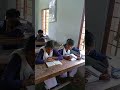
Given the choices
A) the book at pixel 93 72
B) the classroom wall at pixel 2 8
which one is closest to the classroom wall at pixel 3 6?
the classroom wall at pixel 2 8

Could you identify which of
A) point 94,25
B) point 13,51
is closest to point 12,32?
point 13,51

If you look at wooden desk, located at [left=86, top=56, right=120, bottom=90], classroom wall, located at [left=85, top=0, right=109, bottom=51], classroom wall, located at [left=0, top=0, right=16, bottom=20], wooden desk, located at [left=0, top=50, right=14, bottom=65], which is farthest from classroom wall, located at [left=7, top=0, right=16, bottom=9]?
wooden desk, located at [left=86, top=56, right=120, bottom=90]

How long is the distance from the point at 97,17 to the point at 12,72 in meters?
0.34

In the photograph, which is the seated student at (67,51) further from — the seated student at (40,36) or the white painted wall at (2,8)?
the white painted wall at (2,8)

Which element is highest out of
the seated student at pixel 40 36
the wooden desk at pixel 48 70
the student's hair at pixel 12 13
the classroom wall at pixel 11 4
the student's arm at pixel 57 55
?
the classroom wall at pixel 11 4

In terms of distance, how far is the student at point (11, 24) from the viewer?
1.80 ft

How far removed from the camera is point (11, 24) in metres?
0.56

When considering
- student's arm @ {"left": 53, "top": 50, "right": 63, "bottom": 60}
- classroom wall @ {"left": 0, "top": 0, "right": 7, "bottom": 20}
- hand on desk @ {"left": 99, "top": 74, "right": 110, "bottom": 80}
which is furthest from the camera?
hand on desk @ {"left": 99, "top": 74, "right": 110, "bottom": 80}

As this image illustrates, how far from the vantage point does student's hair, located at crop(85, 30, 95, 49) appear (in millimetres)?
708

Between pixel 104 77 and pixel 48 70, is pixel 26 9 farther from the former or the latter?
pixel 104 77

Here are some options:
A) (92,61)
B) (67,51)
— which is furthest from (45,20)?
(92,61)

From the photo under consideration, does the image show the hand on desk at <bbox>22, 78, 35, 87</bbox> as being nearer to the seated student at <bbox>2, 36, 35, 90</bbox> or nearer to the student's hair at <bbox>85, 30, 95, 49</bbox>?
the seated student at <bbox>2, 36, 35, 90</bbox>

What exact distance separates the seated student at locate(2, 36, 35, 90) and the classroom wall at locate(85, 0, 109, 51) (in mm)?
229

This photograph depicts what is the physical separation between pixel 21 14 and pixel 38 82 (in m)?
0.20
